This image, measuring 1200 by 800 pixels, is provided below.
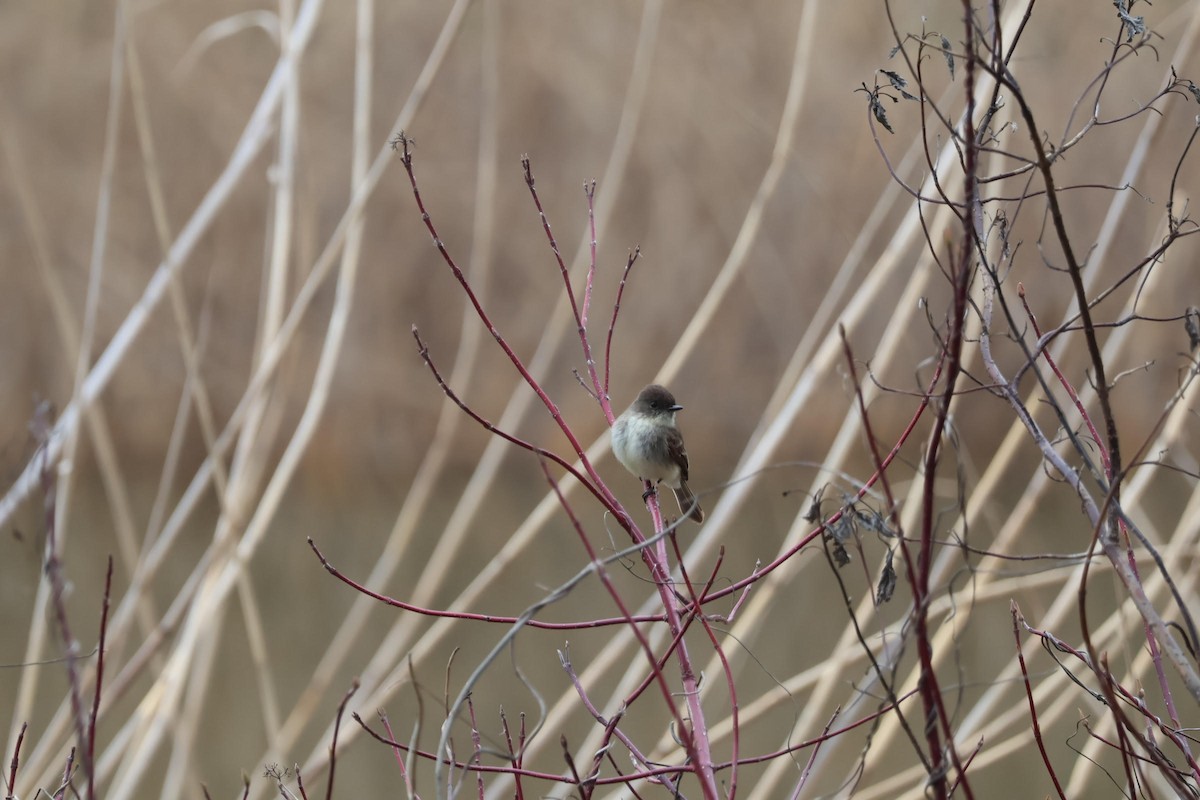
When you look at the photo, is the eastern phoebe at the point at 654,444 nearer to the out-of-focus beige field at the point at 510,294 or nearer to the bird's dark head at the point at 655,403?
the bird's dark head at the point at 655,403

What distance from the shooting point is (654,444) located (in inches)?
79.7

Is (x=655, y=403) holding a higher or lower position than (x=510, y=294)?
lower

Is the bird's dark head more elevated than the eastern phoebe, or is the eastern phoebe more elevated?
the bird's dark head

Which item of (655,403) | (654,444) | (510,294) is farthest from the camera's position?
(510,294)

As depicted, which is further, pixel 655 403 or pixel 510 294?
pixel 510 294

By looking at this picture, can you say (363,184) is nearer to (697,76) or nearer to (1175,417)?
(1175,417)

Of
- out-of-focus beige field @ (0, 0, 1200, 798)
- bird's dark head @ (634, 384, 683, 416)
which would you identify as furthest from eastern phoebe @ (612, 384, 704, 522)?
out-of-focus beige field @ (0, 0, 1200, 798)

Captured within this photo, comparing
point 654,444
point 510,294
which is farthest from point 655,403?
point 510,294

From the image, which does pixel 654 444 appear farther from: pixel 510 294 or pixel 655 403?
pixel 510 294

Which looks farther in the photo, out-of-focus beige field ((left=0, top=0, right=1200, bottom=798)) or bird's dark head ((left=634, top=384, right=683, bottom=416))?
out-of-focus beige field ((left=0, top=0, right=1200, bottom=798))

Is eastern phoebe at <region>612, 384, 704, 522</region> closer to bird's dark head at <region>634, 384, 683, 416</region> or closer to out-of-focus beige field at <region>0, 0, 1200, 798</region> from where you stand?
bird's dark head at <region>634, 384, 683, 416</region>

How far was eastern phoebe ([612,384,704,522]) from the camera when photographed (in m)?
1.95

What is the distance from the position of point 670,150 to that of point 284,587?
2.65 m

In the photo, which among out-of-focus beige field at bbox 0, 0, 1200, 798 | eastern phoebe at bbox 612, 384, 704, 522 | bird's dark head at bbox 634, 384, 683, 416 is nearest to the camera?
eastern phoebe at bbox 612, 384, 704, 522
